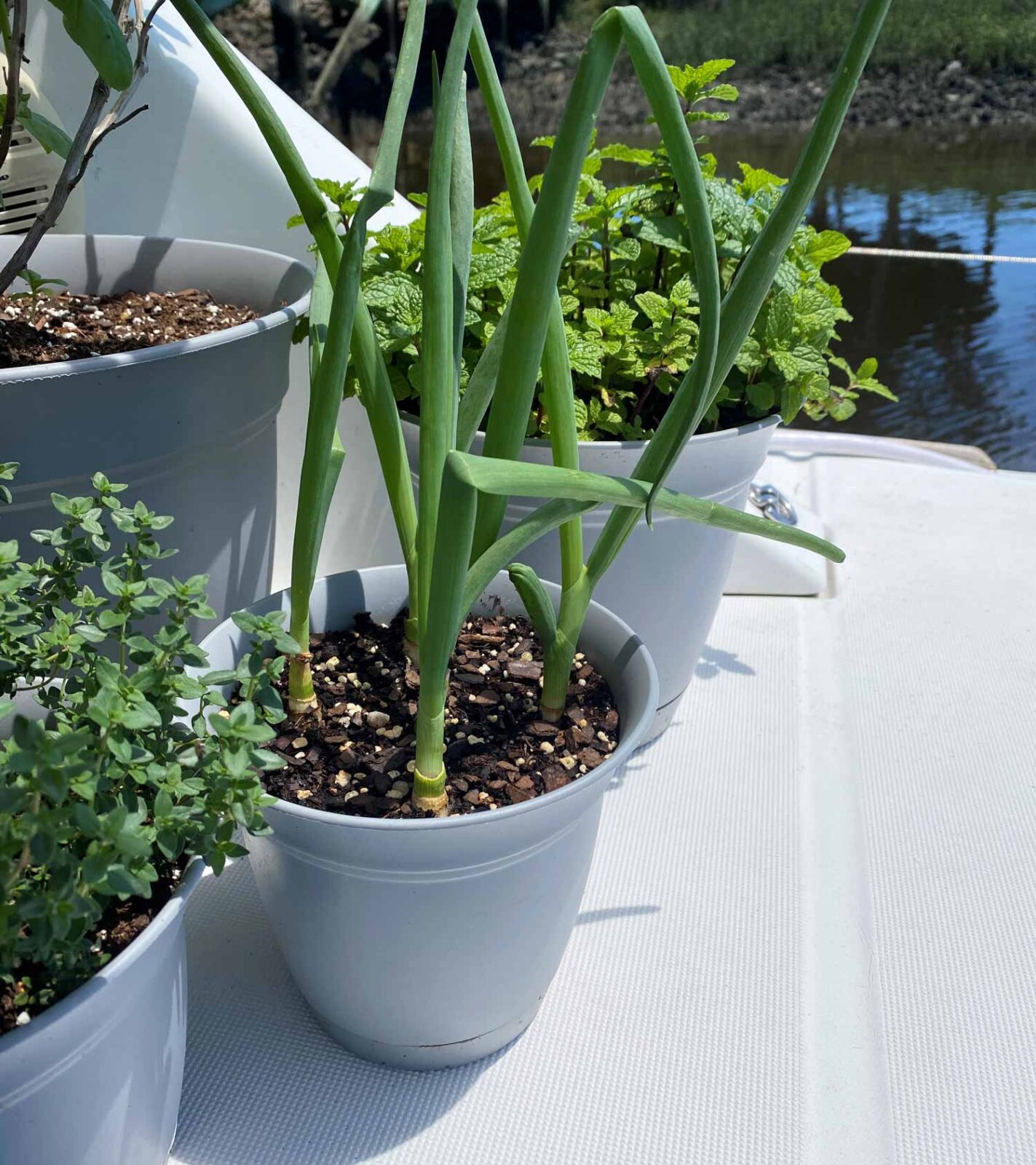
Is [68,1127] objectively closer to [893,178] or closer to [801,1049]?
[801,1049]

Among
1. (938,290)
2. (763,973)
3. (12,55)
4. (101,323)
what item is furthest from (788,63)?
(763,973)

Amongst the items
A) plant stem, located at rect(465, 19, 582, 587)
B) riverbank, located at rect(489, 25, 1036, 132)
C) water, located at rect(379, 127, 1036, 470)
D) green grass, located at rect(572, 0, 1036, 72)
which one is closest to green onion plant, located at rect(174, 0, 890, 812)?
plant stem, located at rect(465, 19, 582, 587)

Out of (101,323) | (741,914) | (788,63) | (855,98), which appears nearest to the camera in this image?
(741,914)

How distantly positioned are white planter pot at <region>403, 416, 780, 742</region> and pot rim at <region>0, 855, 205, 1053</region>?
398 mm

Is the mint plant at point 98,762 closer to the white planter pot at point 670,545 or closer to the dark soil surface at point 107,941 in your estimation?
the dark soil surface at point 107,941

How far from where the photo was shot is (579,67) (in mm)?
472

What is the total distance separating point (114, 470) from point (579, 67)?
0.44 meters

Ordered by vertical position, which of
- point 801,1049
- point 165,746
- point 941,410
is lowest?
point 941,410

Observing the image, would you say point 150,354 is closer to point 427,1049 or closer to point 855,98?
point 427,1049

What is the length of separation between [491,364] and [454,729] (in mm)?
230

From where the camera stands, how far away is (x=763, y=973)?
2.40ft

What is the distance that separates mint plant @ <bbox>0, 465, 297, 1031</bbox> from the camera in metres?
0.42

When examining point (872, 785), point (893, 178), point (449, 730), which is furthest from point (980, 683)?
point (893, 178)

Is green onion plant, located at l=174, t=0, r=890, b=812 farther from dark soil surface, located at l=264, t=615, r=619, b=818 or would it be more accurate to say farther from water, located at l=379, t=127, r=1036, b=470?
water, located at l=379, t=127, r=1036, b=470
